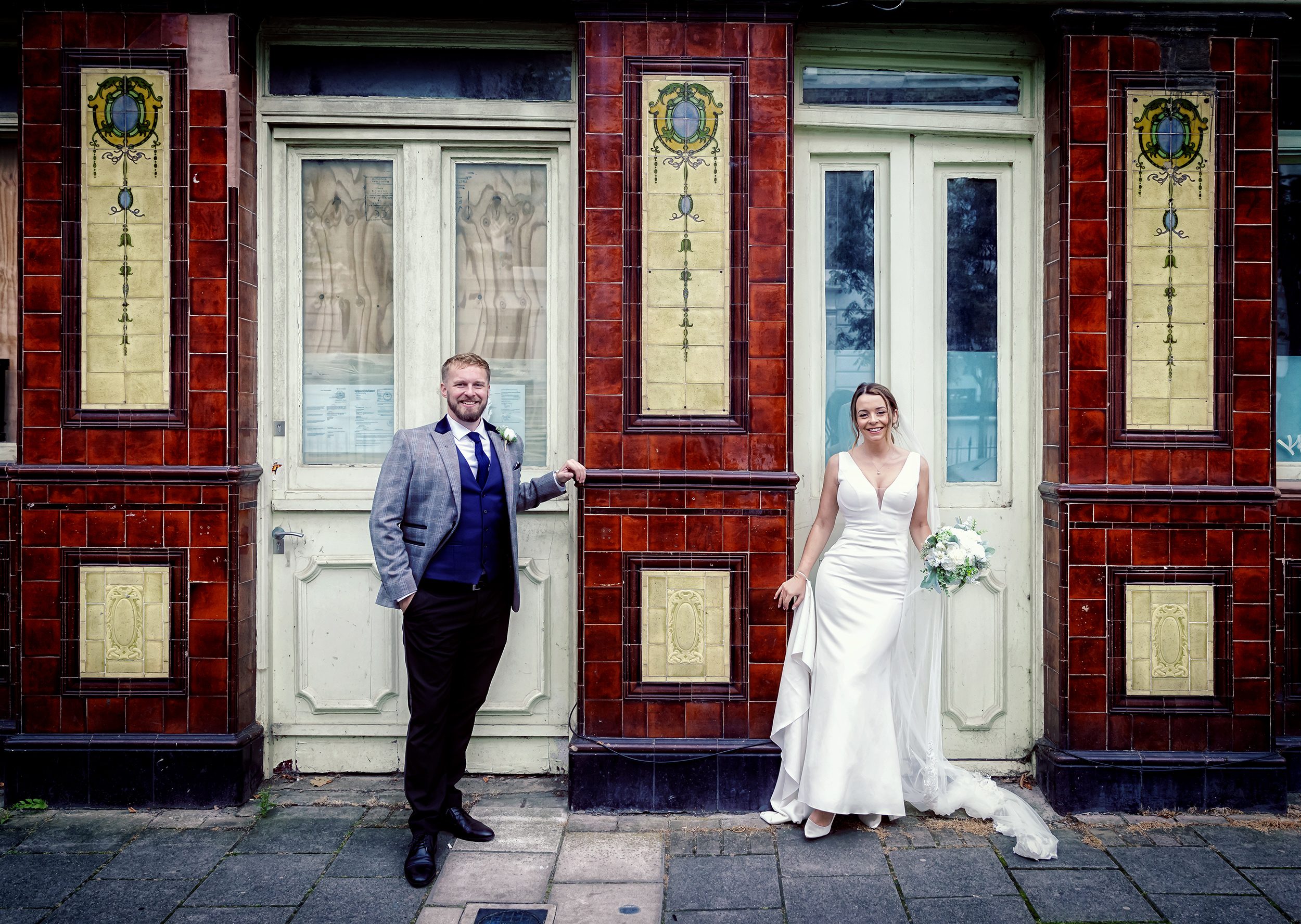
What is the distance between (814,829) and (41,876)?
3.20 metres

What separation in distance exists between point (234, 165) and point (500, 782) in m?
3.30

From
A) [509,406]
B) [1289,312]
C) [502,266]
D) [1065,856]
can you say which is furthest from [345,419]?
[1289,312]

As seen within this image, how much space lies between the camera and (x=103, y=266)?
4570mm

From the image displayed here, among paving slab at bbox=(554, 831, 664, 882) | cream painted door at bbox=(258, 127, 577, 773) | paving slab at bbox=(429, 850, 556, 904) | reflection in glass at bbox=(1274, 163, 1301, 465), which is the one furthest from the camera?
reflection in glass at bbox=(1274, 163, 1301, 465)

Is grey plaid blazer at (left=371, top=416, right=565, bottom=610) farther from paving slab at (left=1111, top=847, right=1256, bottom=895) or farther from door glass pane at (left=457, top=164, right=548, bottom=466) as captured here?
paving slab at (left=1111, top=847, right=1256, bottom=895)

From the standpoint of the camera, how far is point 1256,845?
420cm

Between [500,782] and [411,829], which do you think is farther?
[500,782]

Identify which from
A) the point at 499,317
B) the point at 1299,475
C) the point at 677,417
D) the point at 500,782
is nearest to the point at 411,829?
the point at 500,782

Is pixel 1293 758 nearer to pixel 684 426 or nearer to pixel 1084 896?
pixel 1084 896

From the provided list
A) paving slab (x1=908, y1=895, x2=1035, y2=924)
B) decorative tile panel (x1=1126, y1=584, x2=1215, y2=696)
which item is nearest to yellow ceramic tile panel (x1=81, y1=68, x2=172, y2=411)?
paving slab (x1=908, y1=895, x2=1035, y2=924)

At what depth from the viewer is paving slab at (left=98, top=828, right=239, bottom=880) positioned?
3926mm

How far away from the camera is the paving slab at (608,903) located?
3.59 meters

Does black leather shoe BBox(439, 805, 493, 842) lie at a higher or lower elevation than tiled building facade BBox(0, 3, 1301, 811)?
lower

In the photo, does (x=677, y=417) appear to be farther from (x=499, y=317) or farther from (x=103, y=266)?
(x=103, y=266)
